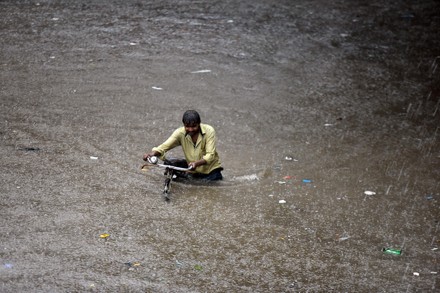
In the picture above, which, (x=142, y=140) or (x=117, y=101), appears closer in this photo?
(x=142, y=140)

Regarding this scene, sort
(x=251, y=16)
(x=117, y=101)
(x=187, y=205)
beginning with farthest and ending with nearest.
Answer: (x=251, y=16) < (x=117, y=101) < (x=187, y=205)

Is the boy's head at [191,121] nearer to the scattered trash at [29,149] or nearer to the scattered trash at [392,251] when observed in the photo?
the scattered trash at [29,149]

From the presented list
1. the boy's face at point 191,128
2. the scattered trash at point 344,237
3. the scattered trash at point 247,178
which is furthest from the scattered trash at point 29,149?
the scattered trash at point 344,237

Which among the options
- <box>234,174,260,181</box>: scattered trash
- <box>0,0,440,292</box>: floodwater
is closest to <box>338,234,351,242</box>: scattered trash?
<box>0,0,440,292</box>: floodwater

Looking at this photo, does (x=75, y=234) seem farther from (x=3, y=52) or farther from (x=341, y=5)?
(x=341, y=5)

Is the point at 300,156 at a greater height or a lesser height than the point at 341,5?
lesser

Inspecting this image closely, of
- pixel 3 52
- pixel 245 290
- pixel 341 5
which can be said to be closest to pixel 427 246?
pixel 245 290

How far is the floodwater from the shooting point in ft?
17.4

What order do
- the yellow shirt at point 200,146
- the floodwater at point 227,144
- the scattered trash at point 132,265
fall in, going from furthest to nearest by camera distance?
the yellow shirt at point 200,146
the floodwater at point 227,144
the scattered trash at point 132,265

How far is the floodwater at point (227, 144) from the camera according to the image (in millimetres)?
5309

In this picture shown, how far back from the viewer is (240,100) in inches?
370

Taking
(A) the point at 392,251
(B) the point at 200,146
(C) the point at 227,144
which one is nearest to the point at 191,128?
(B) the point at 200,146

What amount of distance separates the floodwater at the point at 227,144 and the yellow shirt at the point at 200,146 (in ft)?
0.81

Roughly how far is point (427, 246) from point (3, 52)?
23.8ft
